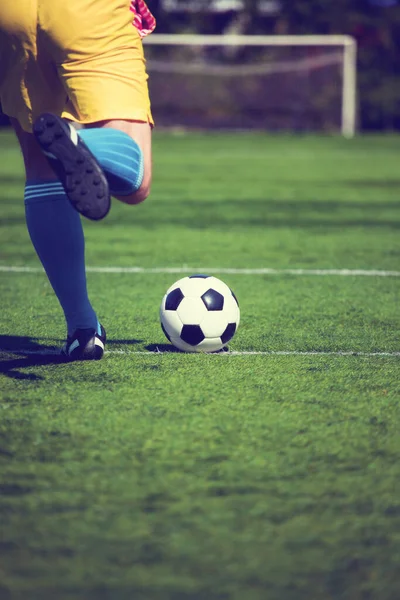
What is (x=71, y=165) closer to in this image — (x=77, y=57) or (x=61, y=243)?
(x=77, y=57)

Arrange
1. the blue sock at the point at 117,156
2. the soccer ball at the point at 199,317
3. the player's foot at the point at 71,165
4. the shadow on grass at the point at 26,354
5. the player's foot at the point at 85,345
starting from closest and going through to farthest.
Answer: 1. the player's foot at the point at 71,165
2. the blue sock at the point at 117,156
3. the shadow on grass at the point at 26,354
4. the player's foot at the point at 85,345
5. the soccer ball at the point at 199,317

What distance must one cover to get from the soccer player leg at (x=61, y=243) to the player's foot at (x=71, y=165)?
2.07ft

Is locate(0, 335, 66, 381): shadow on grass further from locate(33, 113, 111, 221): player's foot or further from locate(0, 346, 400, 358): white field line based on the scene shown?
locate(33, 113, 111, 221): player's foot

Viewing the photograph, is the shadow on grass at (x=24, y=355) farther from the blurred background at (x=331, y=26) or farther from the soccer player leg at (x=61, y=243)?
the blurred background at (x=331, y=26)

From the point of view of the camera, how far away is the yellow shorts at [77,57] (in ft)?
10.7

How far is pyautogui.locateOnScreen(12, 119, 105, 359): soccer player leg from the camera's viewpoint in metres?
3.56

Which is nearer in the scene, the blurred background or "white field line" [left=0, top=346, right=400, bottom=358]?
"white field line" [left=0, top=346, right=400, bottom=358]

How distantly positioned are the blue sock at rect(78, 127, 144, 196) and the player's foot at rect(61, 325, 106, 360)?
555mm

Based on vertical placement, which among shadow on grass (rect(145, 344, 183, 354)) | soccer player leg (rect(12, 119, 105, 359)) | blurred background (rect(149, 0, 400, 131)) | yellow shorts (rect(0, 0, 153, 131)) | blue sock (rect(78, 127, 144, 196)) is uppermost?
yellow shorts (rect(0, 0, 153, 131))

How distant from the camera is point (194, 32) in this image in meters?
27.9

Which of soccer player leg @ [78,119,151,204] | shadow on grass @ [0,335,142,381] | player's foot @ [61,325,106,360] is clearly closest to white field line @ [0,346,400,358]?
shadow on grass @ [0,335,142,381]

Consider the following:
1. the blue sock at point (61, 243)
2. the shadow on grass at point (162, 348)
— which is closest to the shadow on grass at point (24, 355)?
the blue sock at point (61, 243)

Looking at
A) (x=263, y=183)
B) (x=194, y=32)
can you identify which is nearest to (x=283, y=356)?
(x=263, y=183)

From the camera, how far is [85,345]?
3.55m
